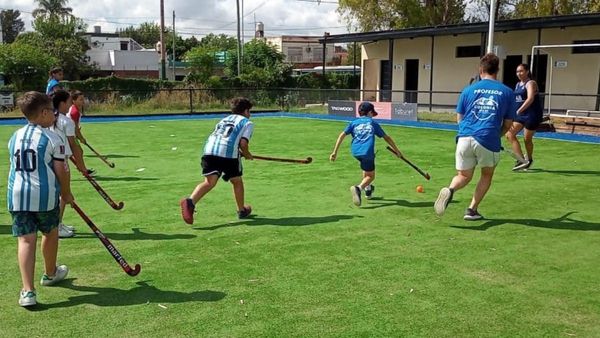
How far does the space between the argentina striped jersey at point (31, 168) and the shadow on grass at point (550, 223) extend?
433 cm

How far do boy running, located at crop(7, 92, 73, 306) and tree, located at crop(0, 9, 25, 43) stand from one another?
107 meters

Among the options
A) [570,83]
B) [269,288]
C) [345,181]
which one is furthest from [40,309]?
[570,83]

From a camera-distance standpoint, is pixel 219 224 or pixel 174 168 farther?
pixel 174 168

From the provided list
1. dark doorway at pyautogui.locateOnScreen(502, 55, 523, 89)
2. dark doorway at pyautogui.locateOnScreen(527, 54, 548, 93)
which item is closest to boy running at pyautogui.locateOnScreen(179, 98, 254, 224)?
dark doorway at pyautogui.locateOnScreen(527, 54, 548, 93)

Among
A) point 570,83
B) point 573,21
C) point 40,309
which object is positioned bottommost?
point 40,309

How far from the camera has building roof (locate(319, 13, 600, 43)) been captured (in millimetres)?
21516

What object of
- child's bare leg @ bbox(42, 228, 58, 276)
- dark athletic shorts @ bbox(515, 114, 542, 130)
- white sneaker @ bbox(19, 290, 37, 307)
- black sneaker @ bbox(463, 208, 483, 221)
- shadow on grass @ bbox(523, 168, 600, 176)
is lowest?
white sneaker @ bbox(19, 290, 37, 307)

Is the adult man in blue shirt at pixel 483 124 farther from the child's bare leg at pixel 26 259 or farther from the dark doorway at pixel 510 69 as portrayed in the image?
the dark doorway at pixel 510 69

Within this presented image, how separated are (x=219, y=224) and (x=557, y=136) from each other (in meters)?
12.3

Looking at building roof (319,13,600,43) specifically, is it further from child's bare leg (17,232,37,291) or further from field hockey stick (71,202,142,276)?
child's bare leg (17,232,37,291)

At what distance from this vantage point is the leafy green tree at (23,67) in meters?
31.2

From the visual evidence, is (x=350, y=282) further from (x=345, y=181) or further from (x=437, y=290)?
(x=345, y=181)

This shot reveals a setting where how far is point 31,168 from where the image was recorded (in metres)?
4.25

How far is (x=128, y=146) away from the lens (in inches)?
589
